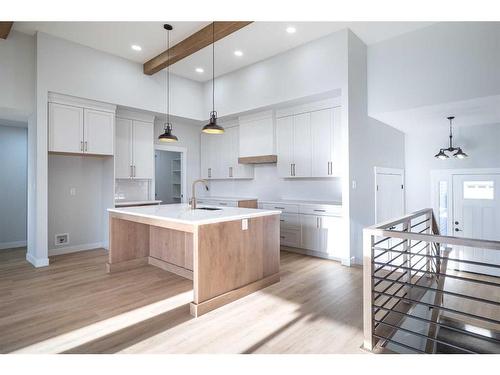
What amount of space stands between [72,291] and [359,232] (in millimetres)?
3690

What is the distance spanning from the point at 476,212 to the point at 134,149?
19.9ft

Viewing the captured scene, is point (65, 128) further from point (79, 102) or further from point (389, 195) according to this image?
point (389, 195)

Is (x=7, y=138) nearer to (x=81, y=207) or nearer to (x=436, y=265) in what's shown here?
(x=81, y=207)

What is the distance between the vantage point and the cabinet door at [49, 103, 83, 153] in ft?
13.9

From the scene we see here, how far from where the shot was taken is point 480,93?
357cm

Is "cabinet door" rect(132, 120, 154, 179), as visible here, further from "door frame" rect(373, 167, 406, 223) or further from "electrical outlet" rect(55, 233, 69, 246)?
"door frame" rect(373, 167, 406, 223)

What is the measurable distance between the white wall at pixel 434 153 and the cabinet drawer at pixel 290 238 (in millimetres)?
2517

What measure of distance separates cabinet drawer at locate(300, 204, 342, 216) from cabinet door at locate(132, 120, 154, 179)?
9.71 feet

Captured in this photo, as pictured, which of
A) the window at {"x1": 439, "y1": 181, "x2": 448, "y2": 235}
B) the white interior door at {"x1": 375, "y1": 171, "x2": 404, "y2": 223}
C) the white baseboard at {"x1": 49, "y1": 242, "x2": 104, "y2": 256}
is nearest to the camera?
the white baseboard at {"x1": 49, "y1": 242, "x2": 104, "y2": 256}

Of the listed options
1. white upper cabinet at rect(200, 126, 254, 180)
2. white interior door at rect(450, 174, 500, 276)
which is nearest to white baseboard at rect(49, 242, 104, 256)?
white upper cabinet at rect(200, 126, 254, 180)

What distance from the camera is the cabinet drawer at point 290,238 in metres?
4.79

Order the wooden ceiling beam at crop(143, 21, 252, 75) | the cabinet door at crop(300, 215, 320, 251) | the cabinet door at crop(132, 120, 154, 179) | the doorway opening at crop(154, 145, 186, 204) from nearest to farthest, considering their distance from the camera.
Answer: the wooden ceiling beam at crop(143, 21, 252, 75), the cabinet door at crop(300, 215, 320, 251), the cabinet door at crop(132, 120, 154, 179), the doorway opening at crop(154, 145, 186, 204)

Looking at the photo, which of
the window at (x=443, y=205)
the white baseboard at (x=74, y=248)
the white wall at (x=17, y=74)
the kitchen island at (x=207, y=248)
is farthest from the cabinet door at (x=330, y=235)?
the white wall at (x=17, y=74)
